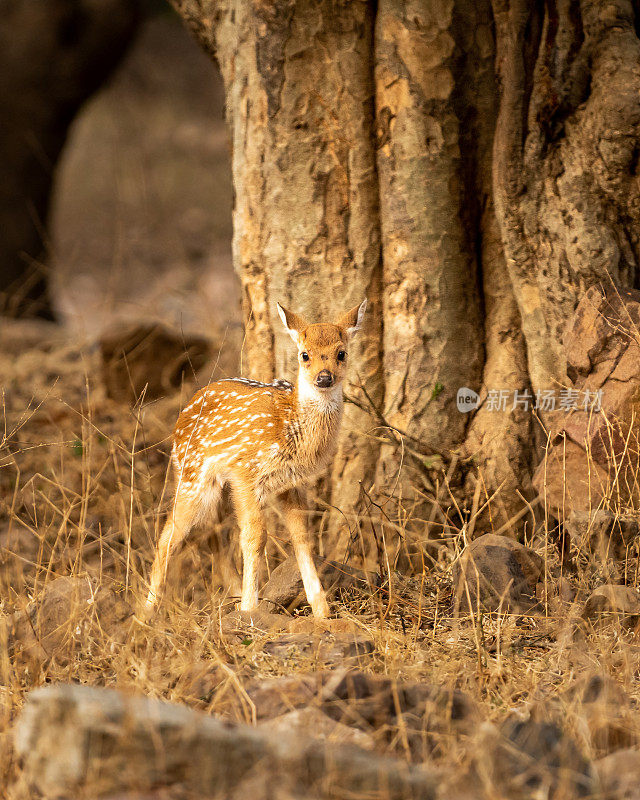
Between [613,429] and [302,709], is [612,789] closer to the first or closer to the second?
[302,709]

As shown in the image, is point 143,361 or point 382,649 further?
point 143,361

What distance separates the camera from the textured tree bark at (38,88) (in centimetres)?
1084

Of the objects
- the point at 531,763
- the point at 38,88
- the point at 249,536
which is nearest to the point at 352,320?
the point at 249,536

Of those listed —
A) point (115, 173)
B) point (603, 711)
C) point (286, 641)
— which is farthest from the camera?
point (115, 173)

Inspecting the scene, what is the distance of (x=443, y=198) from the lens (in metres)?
4.77

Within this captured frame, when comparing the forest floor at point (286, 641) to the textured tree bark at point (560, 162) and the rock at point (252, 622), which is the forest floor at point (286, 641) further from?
the textured tree bark at point (560, 162)

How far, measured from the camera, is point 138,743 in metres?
2.45

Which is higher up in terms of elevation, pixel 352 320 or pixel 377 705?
pixel 352 320

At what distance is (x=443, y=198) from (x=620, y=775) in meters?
2.89

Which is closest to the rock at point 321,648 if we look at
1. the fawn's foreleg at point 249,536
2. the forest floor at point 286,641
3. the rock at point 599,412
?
the forest floor at point 286,641

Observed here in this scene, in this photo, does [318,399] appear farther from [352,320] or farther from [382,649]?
[382,649]

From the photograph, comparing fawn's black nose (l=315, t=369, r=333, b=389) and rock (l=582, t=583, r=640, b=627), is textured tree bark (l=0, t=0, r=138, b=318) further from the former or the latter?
rock (l=582, t=583, r=640, b=627)

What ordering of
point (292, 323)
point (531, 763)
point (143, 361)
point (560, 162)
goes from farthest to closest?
point (143, 361)
point (560, 162)
point (292, 323)
point (531, 763)

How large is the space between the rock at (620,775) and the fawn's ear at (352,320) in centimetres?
209
